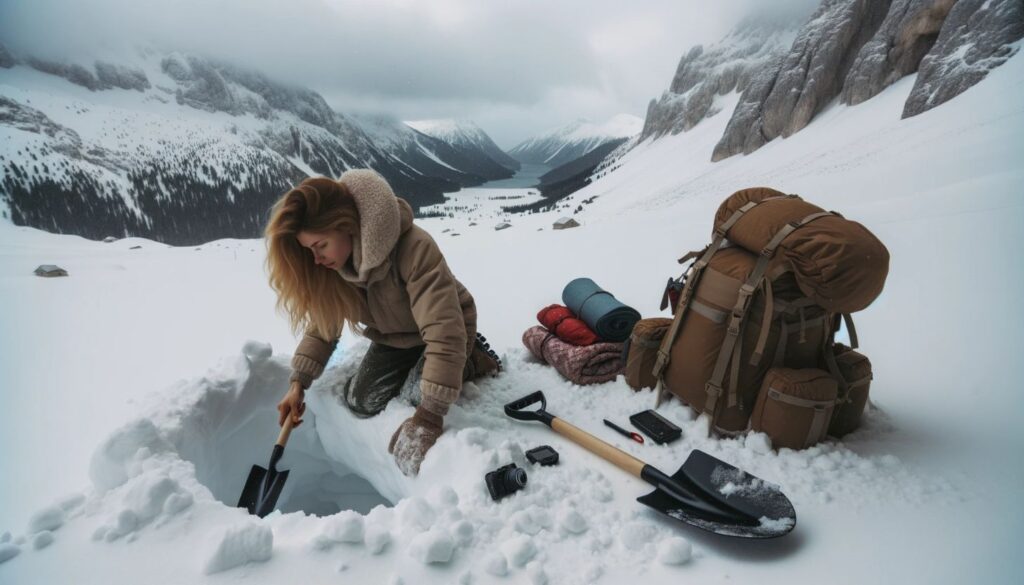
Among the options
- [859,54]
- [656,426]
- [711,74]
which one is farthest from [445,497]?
[711,74]

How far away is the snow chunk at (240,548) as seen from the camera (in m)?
1.19

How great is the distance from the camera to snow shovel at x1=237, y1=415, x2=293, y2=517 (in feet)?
3.20

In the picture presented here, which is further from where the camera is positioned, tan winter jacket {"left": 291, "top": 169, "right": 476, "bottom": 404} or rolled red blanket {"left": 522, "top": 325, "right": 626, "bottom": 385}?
rolled red blanket {"left": 522, "top": 325, "right": 626, "bottom": 385}

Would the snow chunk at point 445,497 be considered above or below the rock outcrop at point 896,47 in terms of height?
below

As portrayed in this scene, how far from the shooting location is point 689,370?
2.02 metres

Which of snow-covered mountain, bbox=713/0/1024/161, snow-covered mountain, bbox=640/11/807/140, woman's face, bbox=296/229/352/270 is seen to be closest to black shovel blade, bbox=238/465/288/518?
woman's face, bbox=296/229/352/270

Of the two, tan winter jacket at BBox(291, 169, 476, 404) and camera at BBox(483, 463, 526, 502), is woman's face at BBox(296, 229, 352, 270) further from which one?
camera at BBox(483, 463, 526, 502)

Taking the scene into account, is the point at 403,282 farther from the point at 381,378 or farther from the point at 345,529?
the point at 345,529

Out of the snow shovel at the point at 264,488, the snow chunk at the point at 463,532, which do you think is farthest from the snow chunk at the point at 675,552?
the snow shovel at the point at 264,488

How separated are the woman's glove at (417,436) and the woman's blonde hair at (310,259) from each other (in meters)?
0.67

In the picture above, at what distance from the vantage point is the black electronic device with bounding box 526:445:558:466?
5.93 ft

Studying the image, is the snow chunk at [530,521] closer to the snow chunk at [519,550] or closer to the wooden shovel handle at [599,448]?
the snow chunk at [519,550]

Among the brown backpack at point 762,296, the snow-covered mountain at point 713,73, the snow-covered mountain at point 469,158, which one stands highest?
the snow-covered mountain at point 713,73

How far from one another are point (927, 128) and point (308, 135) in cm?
1835
